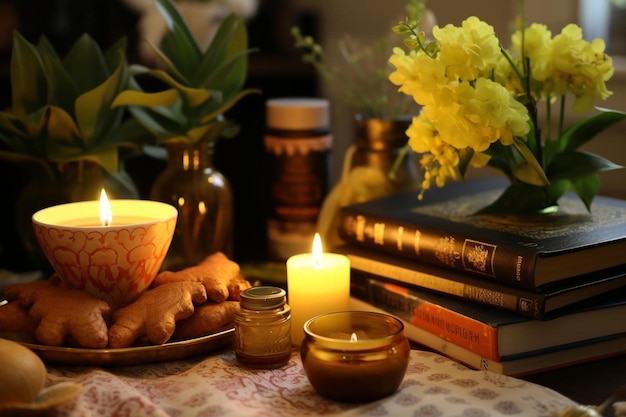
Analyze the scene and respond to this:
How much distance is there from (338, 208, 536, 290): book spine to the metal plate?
0.79 ft

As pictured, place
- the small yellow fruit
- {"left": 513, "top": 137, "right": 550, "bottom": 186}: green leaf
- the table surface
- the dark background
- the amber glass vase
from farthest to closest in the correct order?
1. the dark background
2. the amber glass vase
3. {"left": 513, "top": 137, "right": 550, "bottom": 186}: green leaf
4. the table surface
5. the small yellow fruit

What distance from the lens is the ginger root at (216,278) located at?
923 mm

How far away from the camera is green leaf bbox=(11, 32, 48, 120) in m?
1.09

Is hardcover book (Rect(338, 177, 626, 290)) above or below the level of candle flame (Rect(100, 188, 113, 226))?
below

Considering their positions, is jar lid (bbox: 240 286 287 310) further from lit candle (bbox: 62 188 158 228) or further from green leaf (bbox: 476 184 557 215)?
green leaf (bbox: 476 184 557 215)

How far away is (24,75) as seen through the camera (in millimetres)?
1097

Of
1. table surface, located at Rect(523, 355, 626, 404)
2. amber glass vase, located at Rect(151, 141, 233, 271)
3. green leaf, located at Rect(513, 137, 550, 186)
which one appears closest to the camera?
table surface, located at Rect(523, 355, 626, 404)

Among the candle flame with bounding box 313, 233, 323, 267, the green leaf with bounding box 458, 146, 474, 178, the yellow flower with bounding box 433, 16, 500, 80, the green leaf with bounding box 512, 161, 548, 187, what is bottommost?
the candle flame with bounding box 313, 233, 323, 267

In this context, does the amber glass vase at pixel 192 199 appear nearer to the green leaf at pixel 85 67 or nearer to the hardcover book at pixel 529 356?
the green leaf at pixel 85 67

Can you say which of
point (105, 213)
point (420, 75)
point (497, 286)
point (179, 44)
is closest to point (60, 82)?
point (179, 44)

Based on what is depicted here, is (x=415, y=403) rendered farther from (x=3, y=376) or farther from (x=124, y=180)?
(x=124, y=180)

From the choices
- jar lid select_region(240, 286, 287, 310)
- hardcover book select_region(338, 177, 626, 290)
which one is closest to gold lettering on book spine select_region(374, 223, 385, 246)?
hardcover book select_region(338, 177, 626, 290)

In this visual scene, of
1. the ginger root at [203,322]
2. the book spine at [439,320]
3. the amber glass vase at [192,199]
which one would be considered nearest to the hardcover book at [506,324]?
the book spine at [439,320]

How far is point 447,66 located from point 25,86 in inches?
20.6
